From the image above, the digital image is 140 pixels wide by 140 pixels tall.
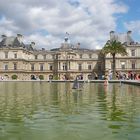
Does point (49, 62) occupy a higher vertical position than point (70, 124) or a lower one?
higher

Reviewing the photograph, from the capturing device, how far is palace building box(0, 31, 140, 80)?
11194 centimetres

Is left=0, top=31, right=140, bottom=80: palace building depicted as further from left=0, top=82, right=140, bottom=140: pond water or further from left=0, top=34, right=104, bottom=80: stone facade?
left=0, top=82, right=140, bottom=140: pond water

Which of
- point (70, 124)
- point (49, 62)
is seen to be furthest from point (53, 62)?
point (70, 124)

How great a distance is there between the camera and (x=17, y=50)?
4424 inches

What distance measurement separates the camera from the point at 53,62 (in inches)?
4587

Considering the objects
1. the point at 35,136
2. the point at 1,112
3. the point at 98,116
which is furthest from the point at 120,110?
the point at 35,136

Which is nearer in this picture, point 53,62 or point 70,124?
point 70,124

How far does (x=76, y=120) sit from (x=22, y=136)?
3338mm

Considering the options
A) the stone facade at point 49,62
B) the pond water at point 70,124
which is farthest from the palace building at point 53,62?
the pond water at point 70,124

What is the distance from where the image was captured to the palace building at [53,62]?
4407 inches

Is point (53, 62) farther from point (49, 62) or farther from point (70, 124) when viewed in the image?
point (70, 124)

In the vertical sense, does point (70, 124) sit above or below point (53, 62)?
below

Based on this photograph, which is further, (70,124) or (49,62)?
(49,62)

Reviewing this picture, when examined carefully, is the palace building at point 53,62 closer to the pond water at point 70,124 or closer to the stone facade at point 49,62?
the stone facade at point 49,62
